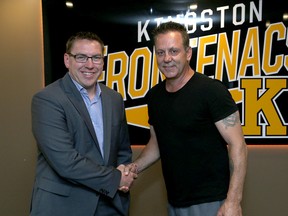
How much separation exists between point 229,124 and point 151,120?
1.61 ft

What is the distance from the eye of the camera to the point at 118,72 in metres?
2.51

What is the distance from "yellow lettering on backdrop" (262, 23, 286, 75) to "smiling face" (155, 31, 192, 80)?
3.19 ft

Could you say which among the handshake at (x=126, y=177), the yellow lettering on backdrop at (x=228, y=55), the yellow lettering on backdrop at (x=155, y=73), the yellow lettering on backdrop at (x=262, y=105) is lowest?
→ the handshake at (x=126, y=177)

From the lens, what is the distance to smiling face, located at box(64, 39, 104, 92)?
1646mm

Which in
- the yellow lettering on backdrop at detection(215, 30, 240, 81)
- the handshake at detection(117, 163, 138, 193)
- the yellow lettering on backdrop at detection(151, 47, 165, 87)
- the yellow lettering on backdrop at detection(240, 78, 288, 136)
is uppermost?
the yellow lettering on backdrop at detection(215, 30, 240, 81)

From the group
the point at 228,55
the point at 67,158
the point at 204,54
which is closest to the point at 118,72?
the point at 204,54

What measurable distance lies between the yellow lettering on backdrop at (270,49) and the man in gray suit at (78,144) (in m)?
1.31

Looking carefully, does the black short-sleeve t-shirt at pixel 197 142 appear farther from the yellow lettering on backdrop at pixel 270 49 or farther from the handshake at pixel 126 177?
the yellow lettering on backdrop at pixel 270 49

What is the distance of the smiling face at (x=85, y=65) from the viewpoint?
1646 millimetres

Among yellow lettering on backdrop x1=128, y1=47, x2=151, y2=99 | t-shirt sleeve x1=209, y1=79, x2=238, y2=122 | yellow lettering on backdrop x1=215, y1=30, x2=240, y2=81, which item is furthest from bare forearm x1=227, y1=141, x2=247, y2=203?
yellow lettering on backdrop x1=128, y1=47, x2=151, y2=99

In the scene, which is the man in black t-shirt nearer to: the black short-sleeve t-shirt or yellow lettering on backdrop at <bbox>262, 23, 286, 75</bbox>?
the black short-sleeve t-shirt

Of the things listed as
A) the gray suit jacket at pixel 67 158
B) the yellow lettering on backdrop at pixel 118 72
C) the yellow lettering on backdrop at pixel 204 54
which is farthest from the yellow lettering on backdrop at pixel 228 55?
the gray suit jacket at pixel 67 158

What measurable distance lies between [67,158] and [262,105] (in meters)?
1.56

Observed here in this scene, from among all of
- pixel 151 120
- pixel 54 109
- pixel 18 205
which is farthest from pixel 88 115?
pixel 18 205
